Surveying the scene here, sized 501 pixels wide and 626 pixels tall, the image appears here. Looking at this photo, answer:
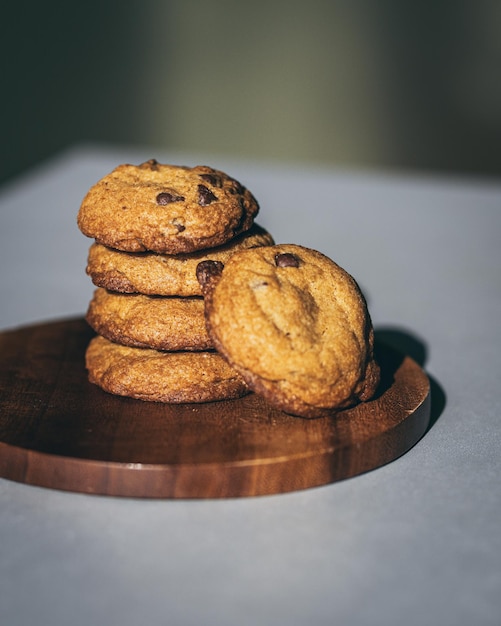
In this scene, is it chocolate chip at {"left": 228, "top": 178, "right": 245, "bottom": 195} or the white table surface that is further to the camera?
chocolate chip at {"left": 228, "top": 178, "right": 245, "bottom": 195}

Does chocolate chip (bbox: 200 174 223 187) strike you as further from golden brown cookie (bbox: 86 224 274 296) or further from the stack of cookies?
golden brown cookie (bbox: 86 224 274 296)

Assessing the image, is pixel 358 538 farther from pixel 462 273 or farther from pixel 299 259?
pixel 462 273

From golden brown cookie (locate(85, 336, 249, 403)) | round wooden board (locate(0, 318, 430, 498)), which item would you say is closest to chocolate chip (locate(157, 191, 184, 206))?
golden brown cookie (locate(85, 336, 249, 403))

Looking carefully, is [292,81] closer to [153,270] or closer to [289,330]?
[153,270]

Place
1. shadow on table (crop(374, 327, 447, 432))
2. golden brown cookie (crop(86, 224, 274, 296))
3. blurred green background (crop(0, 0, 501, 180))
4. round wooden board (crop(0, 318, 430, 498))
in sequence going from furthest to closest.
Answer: blurred green background (crop(0, 0, 501, 180)) < shadow on table (crop(374, 327, 447, 432)) < golden brown cookie (crop(86, 224, 274, 296)) < round wooden board (crop(0, 318, 430, 498))

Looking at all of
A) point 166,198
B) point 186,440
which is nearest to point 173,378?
point 186,440

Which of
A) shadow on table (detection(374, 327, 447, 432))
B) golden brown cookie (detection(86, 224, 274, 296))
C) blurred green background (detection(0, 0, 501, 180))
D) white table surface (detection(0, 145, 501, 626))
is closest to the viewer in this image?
white table surface (detection(0, 145, 501, 626))
